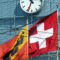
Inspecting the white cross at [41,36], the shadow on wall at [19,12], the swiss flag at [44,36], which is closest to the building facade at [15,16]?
the shadow on wall at [19,12]

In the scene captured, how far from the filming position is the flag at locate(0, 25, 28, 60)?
34.9 ft

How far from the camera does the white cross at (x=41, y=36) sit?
10578mm

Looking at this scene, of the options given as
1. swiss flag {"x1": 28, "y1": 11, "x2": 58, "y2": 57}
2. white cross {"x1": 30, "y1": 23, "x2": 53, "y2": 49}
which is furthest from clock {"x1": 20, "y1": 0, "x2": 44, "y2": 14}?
white cross {"x1": 30, "y1": 23, "x2": 53, "y2": 49}

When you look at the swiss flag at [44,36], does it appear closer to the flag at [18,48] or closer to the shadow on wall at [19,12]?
the flag at [18,48]

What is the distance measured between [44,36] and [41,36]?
0.32 ft

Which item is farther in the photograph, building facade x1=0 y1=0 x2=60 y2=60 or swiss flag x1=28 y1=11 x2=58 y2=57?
building facade x1=0 y1=0 x2=60 y2=60

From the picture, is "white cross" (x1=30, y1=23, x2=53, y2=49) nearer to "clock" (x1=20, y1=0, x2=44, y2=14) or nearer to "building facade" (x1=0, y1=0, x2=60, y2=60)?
"building facade" (x1=0, y1=0, x2=60, y2=60)

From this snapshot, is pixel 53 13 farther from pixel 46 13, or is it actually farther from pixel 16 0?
pixel 16 0

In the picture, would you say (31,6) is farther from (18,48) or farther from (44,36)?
(18,48)

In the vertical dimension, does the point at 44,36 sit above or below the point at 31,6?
below

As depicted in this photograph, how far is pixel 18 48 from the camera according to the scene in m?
10.7

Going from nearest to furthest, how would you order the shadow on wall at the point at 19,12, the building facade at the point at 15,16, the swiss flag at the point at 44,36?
1. the swiss flag at the point at 44,36
2. the building facade at the point at 15,16
3. the shadow on wall at the point at 19,12

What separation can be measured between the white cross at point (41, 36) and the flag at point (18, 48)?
0.26 m

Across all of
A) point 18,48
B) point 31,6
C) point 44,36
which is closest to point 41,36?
point 44,36
